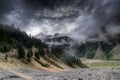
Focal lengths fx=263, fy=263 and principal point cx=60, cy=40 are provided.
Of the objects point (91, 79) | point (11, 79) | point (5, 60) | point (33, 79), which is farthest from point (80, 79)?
point (5, 60)

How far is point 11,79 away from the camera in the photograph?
311 feet

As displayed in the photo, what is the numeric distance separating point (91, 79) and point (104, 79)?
19.9ft

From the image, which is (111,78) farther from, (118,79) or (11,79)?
(11,79)

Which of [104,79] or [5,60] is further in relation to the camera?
[5,60]

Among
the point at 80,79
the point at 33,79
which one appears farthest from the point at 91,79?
the point at 33,79

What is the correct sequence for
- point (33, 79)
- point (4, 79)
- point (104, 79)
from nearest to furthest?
point (4, 79) < point (104, 79) < point (33, 79)


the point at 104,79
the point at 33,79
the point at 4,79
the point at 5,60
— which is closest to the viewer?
the point at 4,79

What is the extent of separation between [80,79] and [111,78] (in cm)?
1278

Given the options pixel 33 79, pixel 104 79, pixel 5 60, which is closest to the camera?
pixel 104 79

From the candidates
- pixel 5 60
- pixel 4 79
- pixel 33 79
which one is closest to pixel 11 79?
pixel 4 79

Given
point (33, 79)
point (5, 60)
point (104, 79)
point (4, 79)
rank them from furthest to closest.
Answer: point (5, 60)
point (33, 79)
point (104, 79)
point (4, 79)

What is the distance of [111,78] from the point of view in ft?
353

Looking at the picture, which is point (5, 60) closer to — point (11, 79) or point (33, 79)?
point (33, 79)

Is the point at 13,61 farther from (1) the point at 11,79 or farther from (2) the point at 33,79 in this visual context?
(1) the point at 11,79
